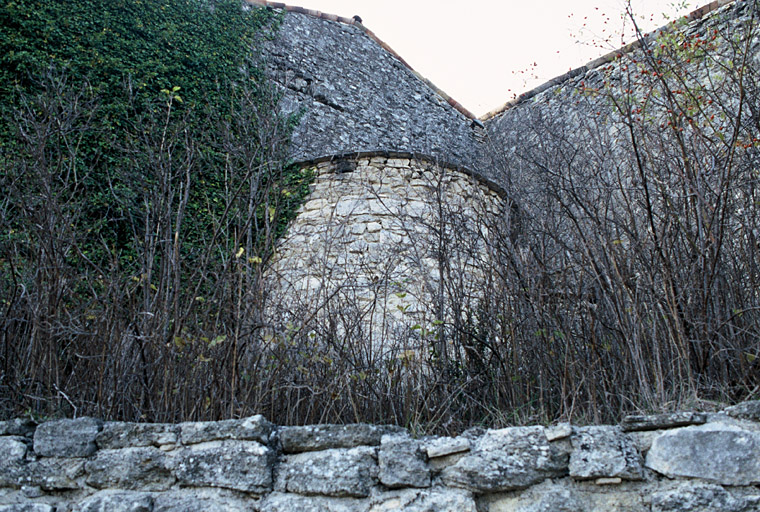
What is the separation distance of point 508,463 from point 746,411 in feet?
2.62

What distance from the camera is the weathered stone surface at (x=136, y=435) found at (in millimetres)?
2396

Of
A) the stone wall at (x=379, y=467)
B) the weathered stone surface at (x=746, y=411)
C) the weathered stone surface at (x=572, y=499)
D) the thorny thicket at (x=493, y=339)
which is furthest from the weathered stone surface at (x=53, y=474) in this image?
the weathered stone surface at (x=746, y=411)

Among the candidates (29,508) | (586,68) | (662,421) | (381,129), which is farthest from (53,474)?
(586,68)

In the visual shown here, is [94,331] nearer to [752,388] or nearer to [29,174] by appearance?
[29,174]

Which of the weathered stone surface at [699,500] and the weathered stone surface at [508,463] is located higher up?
the weathered stone surface at [508,463]

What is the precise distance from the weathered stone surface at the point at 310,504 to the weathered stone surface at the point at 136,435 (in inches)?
19.3

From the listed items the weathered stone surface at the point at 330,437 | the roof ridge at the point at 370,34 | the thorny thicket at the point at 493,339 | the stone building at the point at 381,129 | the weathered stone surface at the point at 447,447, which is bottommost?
the weathered stone surface at the point at 447,447

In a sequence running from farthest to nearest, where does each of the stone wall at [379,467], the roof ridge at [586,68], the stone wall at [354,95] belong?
the stone wall at [354,95]
the roof ridge at [586,68]
the stone wall at [379,467]

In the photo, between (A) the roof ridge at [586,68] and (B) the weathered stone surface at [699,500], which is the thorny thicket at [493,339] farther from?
(A) the roof ridge at [586,68]

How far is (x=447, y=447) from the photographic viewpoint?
2.18 m

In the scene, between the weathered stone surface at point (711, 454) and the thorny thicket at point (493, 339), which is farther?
the thorny thicket at point (493, 339)

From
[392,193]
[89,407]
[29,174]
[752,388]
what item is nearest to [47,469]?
[89,407]

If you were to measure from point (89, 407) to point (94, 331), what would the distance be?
0.37 metres

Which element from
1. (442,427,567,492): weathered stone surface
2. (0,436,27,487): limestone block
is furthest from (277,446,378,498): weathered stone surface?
(0,436,27,487): limestone block
